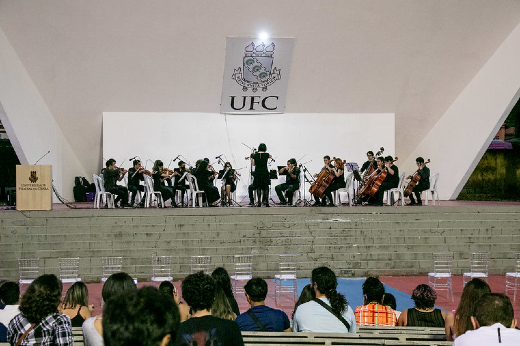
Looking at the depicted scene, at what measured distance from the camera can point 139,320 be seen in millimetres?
1491

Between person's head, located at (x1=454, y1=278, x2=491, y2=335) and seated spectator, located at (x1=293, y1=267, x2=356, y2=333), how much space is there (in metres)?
0.75

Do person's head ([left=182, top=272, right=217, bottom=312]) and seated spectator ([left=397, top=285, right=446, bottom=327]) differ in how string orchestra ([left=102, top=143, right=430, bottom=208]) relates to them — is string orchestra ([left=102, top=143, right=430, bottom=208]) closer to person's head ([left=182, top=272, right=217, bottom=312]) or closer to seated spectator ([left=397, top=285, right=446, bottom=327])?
seated spectator ([left=397, top=285, right=446, bottom=327])

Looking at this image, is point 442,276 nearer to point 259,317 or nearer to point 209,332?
point 259,317

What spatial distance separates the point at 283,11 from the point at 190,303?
1133 cm

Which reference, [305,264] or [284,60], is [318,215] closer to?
[305,264]

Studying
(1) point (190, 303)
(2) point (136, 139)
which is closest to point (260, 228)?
(2) point (136, 139)

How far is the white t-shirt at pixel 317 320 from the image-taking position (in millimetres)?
3660

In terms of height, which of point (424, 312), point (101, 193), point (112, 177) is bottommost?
point (424, 312)

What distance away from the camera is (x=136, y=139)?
15508 mm

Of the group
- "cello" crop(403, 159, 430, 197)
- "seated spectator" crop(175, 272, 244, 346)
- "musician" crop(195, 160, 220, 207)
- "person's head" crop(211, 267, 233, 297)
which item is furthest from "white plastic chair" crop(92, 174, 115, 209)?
"seated spectator" crop(175, 272, 244, 346)

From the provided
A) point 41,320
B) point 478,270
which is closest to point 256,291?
point 41,320

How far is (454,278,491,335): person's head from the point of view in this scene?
3029 mm

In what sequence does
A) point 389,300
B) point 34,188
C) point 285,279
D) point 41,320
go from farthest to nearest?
point 34,188 < point 285,279 < point 389,300 < point 41,320

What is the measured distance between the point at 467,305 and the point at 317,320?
95 cm
